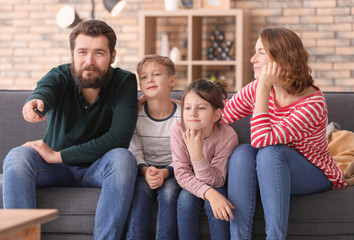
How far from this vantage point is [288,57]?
1962 millimetres

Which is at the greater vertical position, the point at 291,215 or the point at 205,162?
the point at 205,162

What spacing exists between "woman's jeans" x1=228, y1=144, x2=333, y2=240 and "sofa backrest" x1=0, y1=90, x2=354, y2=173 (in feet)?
2.17

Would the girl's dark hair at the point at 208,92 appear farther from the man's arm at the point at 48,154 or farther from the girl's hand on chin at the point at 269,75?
the man's arm at the point at 48,154

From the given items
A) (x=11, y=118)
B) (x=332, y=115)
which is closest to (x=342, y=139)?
(x=332, y=115)

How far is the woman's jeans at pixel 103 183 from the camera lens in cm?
189

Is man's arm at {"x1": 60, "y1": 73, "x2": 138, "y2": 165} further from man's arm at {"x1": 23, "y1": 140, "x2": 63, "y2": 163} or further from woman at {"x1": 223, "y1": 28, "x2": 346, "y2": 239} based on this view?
woman at {"x1": 223, "y1": 28, "x2": 346, "y2": 239}

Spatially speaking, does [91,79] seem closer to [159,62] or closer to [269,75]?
[159,62]

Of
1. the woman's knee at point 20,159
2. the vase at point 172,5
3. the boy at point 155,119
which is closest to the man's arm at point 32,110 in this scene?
the woman's knee at point 20,159

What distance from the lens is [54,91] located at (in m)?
2.17

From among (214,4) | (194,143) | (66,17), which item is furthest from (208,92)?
(214,4)

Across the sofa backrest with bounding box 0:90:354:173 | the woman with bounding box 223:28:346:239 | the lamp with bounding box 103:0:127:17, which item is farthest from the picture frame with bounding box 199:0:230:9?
the woman with bounding box 223:28:346:239

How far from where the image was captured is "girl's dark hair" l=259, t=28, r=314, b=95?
1961 millimetres

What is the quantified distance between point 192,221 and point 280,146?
43cm

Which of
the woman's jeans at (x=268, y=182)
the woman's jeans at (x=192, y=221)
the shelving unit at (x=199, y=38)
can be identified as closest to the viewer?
the woman's jeans at (x=268, y=182)
